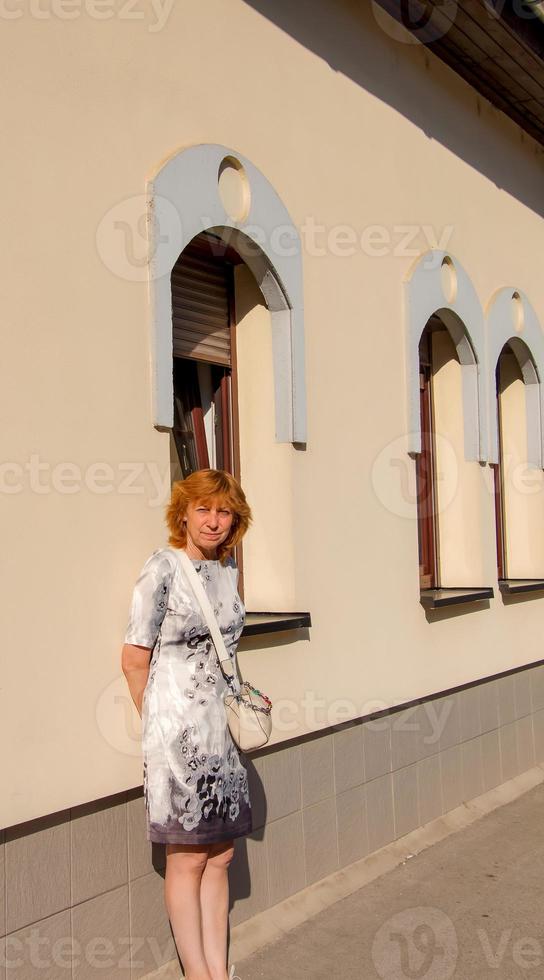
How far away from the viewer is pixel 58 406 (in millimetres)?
3707

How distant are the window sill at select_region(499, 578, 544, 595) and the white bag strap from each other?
156 inches

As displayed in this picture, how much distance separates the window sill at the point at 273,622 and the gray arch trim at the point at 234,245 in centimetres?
84

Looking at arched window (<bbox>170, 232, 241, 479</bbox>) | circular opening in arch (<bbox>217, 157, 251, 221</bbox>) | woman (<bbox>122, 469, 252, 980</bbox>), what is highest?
circular opening in arch (<bbox>217, 157, 251, 221</bbox>)

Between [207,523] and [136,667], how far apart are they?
22.6 inches

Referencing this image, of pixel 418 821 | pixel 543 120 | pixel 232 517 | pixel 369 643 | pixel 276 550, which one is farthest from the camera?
pixel 543 120

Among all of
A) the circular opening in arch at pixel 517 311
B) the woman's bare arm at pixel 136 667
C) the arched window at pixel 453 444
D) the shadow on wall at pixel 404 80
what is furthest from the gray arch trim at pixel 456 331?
the woman's bare arm at pixel 136 667

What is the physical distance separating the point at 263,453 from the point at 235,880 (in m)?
1.94

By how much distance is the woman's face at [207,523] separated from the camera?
12.5 ft

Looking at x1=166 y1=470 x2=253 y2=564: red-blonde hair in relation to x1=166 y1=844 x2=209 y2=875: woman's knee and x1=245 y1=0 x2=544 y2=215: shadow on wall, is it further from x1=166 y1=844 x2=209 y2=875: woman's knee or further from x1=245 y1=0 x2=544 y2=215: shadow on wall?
x1=245 y1=0 x2=544 y2=215: shadow on wall

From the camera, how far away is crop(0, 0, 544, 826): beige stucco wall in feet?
11.9

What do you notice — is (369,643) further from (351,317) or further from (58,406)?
(58,406)

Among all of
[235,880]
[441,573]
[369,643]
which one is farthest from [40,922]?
[441,573]

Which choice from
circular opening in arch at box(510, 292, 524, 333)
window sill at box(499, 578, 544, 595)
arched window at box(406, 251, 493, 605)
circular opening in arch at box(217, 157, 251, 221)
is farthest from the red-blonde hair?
circular opening in arch at box(510, 292, 524, 333)

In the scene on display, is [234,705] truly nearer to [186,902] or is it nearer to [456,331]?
[186,902]
